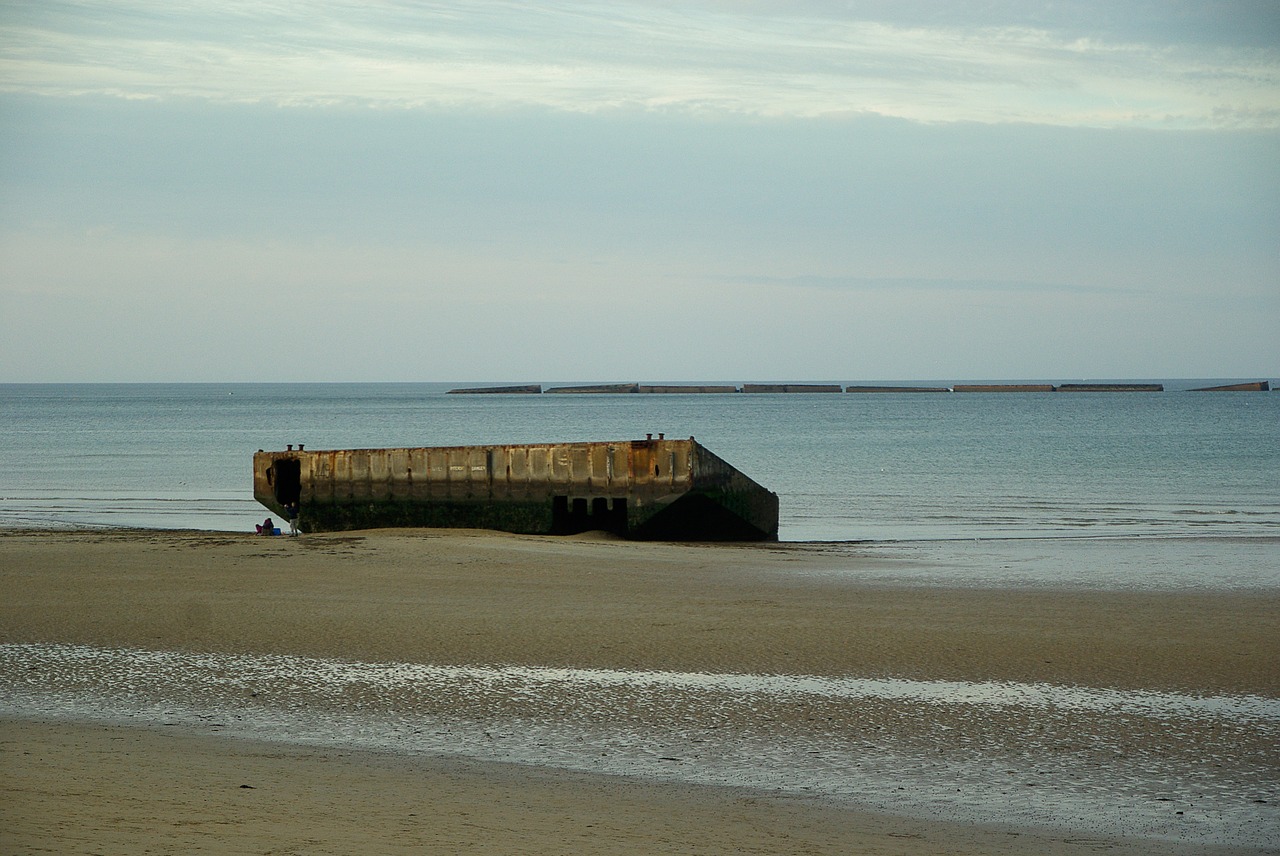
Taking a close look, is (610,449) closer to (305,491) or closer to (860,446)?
(305,491)

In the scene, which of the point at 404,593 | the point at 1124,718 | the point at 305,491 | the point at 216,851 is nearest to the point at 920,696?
the point at 1124,718

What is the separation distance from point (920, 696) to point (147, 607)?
8.23 m

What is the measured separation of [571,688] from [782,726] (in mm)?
1856

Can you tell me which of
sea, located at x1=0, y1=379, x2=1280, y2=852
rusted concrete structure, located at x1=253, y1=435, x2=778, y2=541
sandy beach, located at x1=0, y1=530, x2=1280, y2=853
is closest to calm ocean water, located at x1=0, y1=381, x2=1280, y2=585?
rusted concrete structure, located at x1=253, y1=435, x2=778, y2=541

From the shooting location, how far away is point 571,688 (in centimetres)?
958

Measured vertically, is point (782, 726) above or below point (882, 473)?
above

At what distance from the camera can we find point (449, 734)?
8195mm

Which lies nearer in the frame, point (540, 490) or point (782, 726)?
point (782, 726)

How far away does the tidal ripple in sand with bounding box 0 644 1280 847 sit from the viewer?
22.7ft

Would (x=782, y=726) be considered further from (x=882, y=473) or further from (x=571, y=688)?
(x=882, y=473)

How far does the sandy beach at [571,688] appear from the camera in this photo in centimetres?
608

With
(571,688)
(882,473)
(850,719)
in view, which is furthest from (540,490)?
(882,473)

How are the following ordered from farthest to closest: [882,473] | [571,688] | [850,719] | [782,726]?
1. [882,473]
2. [571,688]
3. [850,719]
4. [782,726]

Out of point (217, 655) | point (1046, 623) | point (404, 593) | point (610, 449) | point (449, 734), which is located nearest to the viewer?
point (449, 734)
